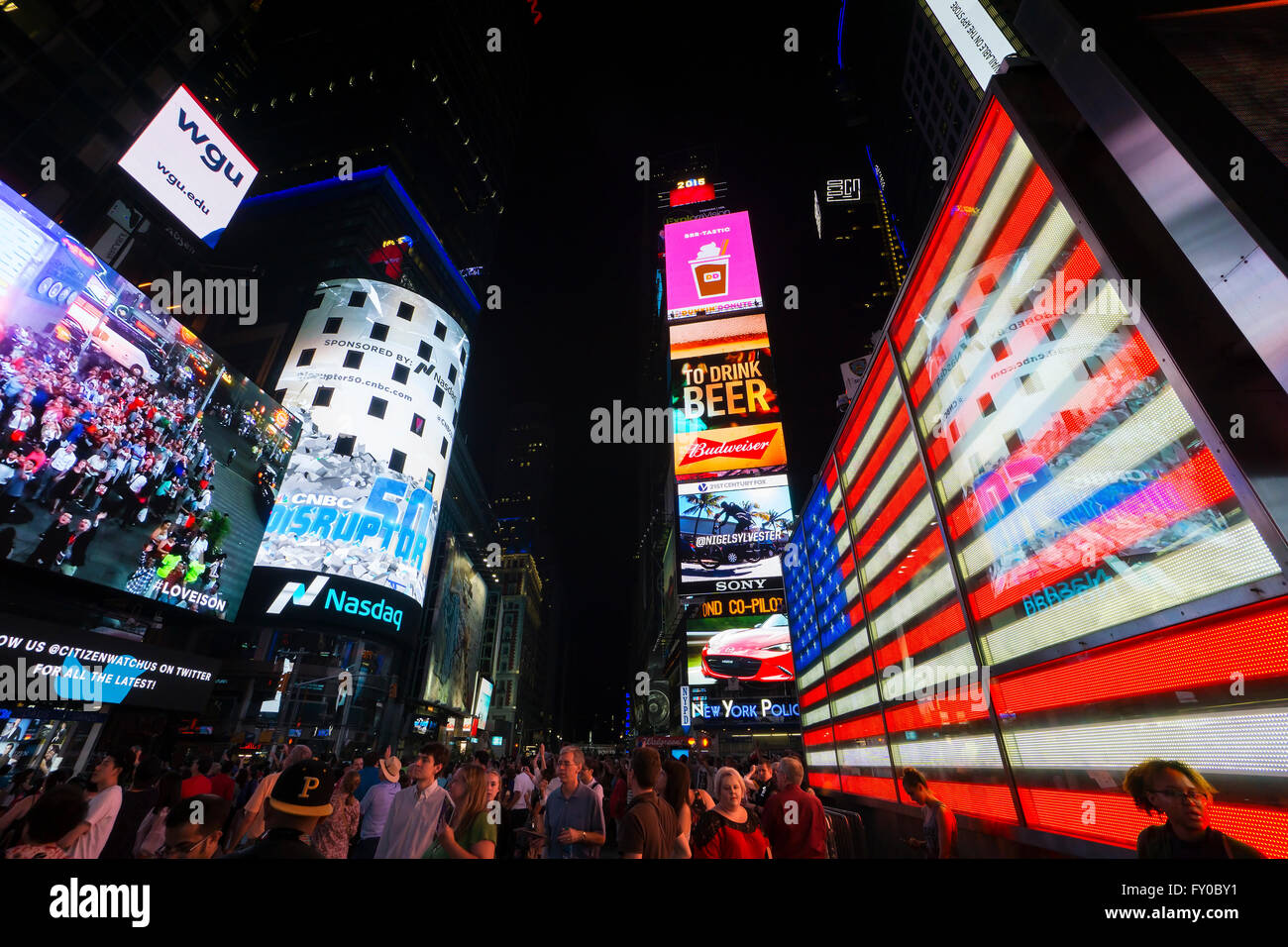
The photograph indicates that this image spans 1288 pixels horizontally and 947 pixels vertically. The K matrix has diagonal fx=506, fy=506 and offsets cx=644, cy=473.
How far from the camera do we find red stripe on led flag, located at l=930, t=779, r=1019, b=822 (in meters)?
4.80

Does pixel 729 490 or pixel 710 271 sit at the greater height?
pixel 710 271

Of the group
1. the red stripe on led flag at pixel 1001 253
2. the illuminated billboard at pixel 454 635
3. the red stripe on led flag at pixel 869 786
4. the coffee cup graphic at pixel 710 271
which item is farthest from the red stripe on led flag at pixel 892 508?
the illuminated billboard at pixel 454 635

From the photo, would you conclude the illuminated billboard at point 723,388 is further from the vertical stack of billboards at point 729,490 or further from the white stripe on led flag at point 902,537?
the white stripe on led flag at point 902,537

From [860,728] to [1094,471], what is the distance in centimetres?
756

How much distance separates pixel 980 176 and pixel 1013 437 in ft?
8.02

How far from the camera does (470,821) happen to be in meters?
4.27

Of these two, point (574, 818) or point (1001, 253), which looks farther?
point (574, 818)

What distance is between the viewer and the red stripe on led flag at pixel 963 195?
442 centimetres

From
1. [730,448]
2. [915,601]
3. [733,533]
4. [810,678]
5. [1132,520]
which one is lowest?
[810,678]

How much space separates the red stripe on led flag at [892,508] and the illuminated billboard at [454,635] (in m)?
37.7

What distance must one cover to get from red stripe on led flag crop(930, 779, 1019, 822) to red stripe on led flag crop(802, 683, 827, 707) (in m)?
5.73

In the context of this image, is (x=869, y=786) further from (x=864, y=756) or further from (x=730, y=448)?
(x=730, y=448)

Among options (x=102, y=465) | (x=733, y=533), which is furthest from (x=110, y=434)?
(x=733, y=533)
